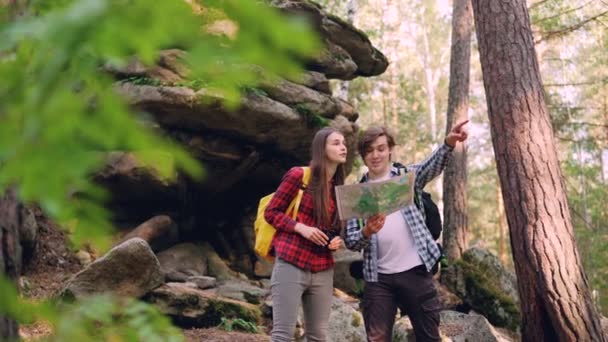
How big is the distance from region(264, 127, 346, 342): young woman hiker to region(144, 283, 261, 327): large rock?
125 inches

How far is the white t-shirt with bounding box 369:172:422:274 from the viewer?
379 cm

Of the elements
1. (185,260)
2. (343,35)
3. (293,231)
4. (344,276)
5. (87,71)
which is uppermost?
(343,35)

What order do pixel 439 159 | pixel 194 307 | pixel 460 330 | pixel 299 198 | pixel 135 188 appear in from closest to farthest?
1. pixel 299 198
2. pixel 439 159
3. pixel 194 307
4. pixel 460 330
5. pixel 135 188

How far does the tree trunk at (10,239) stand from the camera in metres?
1.47

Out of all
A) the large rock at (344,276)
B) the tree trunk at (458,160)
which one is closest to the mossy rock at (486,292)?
the tree trunk at (458,160)

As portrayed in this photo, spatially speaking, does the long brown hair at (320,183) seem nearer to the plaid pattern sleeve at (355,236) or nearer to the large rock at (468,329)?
the plaid pattern sleeve at (355,236)

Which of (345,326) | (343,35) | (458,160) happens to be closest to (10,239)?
(345,326)

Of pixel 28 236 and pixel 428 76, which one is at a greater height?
pixel 428 76

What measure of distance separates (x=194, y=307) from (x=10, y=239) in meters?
5.43

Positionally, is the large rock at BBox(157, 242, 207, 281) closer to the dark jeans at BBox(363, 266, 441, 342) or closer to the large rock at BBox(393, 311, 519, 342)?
the large rock at BBox(393, 311, 519, 342)

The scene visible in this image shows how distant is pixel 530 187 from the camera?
4754 mm

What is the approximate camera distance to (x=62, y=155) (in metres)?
0.68

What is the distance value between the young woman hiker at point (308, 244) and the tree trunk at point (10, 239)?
7.42 ft

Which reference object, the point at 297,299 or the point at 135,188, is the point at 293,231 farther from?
the point at 135,188
